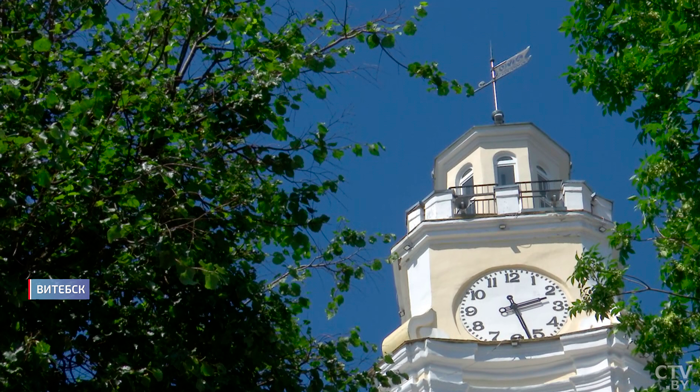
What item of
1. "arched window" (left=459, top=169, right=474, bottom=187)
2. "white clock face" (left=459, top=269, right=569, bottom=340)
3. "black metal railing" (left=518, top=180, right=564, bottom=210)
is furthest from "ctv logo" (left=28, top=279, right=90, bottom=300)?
"arched window" (left=459, top=169, right=474, bottom=187)

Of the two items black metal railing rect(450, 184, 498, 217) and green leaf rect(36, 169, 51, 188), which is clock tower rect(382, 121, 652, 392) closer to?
black metal railing rect(450, 184, 498, 217)

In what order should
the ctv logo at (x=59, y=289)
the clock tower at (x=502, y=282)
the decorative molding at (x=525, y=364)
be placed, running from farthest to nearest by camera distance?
1. the clock tower at (x=502, y=282)
2. the decorative molding at (x=525, y=364)
3. the ctv logo at (x=59, y=289)

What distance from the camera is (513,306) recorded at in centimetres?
3462

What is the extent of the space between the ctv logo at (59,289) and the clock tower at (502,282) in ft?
60.0

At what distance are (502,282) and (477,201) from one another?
2834mm

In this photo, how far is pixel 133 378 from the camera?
14523 millimetres

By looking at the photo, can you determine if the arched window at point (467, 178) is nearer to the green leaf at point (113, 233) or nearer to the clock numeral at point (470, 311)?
the clock numeral at point (470, 311)

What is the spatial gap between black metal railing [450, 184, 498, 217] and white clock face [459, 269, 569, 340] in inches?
83.8

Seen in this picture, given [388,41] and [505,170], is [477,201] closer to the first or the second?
[505,170]

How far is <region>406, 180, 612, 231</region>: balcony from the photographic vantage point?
36.3 m

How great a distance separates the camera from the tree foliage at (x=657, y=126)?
57.1 ft

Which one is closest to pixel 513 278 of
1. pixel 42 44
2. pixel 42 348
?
pixel 42 44

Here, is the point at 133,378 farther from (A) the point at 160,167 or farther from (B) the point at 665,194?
(B) the point at 665,194

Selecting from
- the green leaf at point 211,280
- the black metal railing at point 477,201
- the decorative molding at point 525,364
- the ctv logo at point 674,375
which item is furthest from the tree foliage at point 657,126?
the black metal railing at point 477,201
